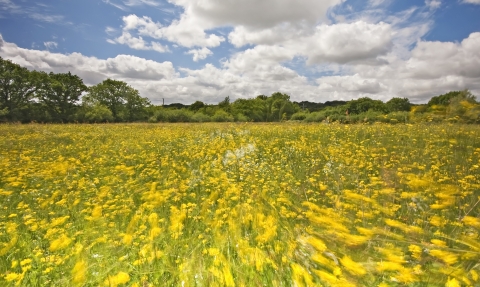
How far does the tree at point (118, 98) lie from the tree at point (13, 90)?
15.2 metres

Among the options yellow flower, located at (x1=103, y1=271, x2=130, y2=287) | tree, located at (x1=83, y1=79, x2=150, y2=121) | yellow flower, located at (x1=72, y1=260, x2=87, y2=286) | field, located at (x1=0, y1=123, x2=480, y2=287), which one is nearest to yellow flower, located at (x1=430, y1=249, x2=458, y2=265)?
field, located at (x1=0, y1=123, x2=480, y2=287)

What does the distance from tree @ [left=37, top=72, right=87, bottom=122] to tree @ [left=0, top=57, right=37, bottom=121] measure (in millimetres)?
2472

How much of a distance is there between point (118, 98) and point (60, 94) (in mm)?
13638

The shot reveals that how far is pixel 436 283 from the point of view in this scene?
1.63 m

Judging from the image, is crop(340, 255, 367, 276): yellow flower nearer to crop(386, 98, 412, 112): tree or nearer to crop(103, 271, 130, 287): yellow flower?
crop(103, 271, 130, 287): yellow flower

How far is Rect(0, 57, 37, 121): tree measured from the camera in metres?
34.6

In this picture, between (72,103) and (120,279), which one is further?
(72,103)

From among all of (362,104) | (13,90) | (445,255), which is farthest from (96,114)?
(362,104)

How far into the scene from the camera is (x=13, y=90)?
35.8 metres

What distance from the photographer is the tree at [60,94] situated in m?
40.1

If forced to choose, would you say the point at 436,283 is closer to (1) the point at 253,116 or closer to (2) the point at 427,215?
(2) the point at 427,215

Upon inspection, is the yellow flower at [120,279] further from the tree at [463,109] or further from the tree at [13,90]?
the tree at [13,90]

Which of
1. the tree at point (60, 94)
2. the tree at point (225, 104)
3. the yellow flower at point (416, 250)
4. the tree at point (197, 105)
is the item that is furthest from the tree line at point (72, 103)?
the tree at point (197, 105)

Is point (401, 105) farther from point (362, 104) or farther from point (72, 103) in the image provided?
point (362, 104)
